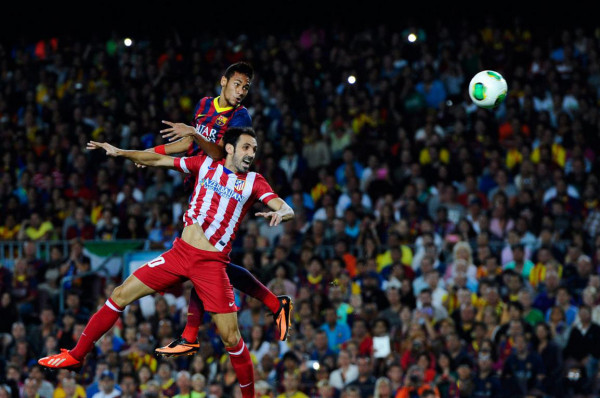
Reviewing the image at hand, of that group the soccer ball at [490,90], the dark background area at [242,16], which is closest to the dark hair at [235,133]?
the soccer ball at [490,90]

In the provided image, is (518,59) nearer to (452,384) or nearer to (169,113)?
(169,113)

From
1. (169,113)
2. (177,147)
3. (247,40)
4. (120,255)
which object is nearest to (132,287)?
(177,147)

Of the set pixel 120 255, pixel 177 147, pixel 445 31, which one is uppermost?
pixel 445 31

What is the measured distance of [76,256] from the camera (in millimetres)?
16219

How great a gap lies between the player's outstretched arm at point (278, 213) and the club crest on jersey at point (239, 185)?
0.31 metres

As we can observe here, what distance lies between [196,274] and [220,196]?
2.32 ft

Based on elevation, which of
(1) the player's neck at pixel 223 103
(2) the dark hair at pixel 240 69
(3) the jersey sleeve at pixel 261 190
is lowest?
(3) the jersey sleeve at pixel 261 190

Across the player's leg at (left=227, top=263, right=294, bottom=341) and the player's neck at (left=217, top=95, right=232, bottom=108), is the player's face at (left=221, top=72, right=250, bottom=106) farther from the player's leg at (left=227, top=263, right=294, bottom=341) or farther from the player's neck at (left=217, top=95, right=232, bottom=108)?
the player's leg at (left=227, top=263, right=294, bottom=341)

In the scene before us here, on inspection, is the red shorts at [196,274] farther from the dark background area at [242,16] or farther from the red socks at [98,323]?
the dark background area at [242,16]

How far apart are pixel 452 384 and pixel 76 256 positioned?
21.6 ft

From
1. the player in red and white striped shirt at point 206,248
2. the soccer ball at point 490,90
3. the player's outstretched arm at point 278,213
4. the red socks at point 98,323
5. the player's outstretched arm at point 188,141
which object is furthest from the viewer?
the soccer ball at point 490,90

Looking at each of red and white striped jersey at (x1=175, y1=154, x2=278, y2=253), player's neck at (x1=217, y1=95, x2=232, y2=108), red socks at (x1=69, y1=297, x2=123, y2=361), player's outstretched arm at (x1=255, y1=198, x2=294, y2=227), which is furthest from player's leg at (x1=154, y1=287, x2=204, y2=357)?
player's neck at (x1=217, y1=95, x2=232, y2=108)

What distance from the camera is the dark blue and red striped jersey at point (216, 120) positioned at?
9375mm

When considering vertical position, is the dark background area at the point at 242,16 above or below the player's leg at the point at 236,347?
above
